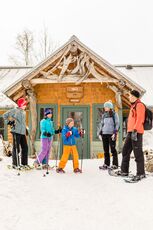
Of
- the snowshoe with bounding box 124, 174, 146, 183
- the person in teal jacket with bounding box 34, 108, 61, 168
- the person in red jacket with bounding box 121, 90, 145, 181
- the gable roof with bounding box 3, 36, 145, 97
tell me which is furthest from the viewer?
the gable roof with bounding box 3, 36, 145, 97

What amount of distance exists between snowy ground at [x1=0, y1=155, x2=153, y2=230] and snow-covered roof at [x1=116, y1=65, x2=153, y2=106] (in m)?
10.0

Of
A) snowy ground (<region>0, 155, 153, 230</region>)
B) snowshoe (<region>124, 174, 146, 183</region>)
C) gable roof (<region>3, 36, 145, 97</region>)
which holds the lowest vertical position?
snowy ground (<region>0, 155, 153, 230</region>)

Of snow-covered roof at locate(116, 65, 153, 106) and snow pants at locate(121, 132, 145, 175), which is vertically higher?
snow-covered roof at locate(116, 65, 153, 106)

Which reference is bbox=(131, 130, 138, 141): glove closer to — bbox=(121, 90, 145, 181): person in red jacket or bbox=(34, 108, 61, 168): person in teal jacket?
bbox=(121, 90, 145, 181): person in red jacket

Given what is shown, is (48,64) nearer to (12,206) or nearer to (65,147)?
(65,147)

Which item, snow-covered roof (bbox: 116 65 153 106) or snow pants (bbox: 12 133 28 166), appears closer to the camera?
snow pants (bbox: 12 133 28 166)

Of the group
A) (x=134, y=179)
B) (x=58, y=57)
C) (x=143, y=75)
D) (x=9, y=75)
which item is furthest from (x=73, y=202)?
(x=9, y=75)

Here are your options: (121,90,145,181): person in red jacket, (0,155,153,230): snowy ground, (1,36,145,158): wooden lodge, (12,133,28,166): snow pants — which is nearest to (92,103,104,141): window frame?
(1,36,145,158): wooden lodge

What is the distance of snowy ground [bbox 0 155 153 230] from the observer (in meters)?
3.95

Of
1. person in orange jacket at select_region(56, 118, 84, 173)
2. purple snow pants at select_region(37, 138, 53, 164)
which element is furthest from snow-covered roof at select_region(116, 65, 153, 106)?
purple snow pants at select_region(37, 138, 53, 164)

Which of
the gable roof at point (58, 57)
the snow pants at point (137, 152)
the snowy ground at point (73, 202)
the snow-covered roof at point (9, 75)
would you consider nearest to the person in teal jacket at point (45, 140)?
the snowy ground at point (73, 202)

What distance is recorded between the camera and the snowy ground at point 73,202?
395 centimetres

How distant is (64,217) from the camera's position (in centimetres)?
419

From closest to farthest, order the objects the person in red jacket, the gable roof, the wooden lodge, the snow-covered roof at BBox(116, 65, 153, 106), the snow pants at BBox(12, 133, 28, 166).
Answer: the person in red jacket → the snow pants at BBox(12, 133, 28, 166) → the gable roof → the wooden lodge → the snow-covered roof at BBox(116, 65, 153, 106)
